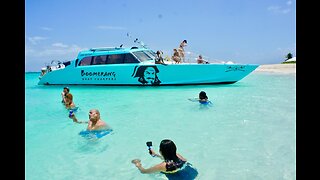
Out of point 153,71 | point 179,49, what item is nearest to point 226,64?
point 179,49

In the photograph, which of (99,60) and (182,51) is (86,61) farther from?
(182,51)

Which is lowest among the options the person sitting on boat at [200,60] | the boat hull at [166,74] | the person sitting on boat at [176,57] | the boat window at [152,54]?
the boat hull at [166,74]

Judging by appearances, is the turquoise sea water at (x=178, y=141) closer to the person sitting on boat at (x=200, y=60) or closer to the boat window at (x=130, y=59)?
the person sitting on boat at (x=200, y=60)

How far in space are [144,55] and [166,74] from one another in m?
1.70

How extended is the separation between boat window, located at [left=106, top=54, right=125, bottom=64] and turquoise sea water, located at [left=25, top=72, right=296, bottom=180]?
5.49 metres

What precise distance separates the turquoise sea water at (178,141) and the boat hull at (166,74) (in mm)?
4207

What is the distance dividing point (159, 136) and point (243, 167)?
1991 millimetres

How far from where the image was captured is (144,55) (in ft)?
45.1

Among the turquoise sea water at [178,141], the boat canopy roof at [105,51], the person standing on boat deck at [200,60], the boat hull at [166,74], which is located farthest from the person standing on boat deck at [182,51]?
the turquoise sea water at [178,141]

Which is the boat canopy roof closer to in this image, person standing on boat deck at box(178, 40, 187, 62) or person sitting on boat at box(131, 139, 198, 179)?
person standing on boat deck at box(178, 40, 187, 62)

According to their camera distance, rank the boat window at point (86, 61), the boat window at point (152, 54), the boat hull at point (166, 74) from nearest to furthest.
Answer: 1. the boat hull at point (166, 74)
2. the boat window at point (152, 54)
3. the boat window at point (86, 61)

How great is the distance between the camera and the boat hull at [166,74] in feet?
41.1
